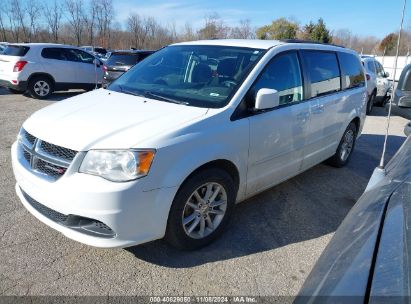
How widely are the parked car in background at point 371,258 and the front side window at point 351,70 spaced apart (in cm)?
372

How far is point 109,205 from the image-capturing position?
8.24ft

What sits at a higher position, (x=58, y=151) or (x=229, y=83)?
(x=229, y=83)

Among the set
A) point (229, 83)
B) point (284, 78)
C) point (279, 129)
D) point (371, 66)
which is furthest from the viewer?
point (371, 66)

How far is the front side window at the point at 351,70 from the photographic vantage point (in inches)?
204

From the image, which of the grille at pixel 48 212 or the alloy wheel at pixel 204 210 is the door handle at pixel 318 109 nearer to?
the alloy wheel at pixel 204 210

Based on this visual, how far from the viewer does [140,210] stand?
8.53 ft

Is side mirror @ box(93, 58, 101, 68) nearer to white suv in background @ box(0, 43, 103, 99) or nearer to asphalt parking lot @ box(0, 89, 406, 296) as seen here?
white suv in background @ box(0, 43, 103, 99)

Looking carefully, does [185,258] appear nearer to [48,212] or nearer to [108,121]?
[48,212]

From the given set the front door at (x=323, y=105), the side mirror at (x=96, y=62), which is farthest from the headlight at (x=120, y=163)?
the side mirror at (x=96, y=62)

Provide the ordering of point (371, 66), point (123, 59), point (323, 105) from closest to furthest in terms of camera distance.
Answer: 1. point (323, 105)
2. point (371, 66)
3. point (123, 59)

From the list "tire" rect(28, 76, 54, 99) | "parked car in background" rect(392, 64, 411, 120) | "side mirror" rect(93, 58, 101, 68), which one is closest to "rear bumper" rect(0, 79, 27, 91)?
"tire" rect(28, 76, 54, 99)

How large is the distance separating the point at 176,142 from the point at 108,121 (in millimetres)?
639

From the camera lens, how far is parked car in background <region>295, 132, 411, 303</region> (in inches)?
46.0

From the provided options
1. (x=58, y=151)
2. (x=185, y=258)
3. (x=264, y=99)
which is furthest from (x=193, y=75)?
(x=185, y=258)
